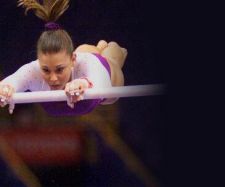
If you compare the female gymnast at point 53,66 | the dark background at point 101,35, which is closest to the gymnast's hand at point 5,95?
the female gymnast at point 53,66

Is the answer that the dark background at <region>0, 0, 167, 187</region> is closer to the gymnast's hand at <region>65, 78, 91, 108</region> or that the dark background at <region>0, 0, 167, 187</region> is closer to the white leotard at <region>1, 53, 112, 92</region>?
the white leotard at <region>1, 53, 112, 92</region>

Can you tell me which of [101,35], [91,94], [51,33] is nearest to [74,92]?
[91,94]

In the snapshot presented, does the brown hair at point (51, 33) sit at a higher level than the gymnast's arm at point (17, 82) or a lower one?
higher

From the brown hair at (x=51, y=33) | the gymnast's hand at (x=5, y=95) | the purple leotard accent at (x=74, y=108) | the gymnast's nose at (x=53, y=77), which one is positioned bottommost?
the purple leotard accent at (x=74, y=108)

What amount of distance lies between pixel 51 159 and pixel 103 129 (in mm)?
184

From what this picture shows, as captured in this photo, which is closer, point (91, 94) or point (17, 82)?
point (91, 94)

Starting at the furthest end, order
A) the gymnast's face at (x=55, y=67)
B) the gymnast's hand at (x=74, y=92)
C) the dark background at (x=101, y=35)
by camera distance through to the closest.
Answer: the dark background at (x=101, y=35) < the gymnast's face at (x=55, y=67) < the gymnast's hand at (x=74, y=92)

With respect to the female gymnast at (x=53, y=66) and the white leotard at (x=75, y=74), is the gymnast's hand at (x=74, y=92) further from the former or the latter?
the white leotard at (x=75, y=74)

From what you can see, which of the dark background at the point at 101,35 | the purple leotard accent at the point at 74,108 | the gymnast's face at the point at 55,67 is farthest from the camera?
the dark background at the point at 101,35

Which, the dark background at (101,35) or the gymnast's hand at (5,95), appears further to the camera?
the dark background at (101,35)

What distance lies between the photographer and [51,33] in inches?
34.2

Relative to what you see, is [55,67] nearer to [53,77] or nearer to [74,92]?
[53,77]

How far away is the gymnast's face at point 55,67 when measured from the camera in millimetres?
848

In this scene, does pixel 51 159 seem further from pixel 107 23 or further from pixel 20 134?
pixel 107 23
